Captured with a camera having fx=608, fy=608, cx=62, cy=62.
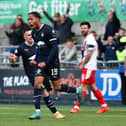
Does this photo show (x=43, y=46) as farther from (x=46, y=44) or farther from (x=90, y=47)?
(x=90, y=47)

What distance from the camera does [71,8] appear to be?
23.9 metres

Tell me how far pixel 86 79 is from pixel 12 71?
7.17 meters

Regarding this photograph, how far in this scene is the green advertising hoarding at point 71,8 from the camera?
22617mm

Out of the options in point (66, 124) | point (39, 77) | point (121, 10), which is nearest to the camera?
point (66, 124)

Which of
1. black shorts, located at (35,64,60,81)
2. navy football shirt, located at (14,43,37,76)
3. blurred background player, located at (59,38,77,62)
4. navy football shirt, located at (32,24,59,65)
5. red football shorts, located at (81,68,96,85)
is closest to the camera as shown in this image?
navy football shirt, located at (32,24,59,65)

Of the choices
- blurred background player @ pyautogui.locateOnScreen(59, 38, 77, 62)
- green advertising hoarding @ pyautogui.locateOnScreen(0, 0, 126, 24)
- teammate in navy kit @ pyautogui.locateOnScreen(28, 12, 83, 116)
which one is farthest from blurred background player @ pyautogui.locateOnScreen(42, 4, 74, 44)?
teammate in navy kit @ pyautogui.locateOnScreen(28, 12, 83, 116)

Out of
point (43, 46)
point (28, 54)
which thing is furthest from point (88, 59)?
point (43, 46)

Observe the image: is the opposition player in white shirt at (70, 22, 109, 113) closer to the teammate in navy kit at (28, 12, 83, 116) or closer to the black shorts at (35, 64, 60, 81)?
the black shorts at (35, 64, 60, 81)

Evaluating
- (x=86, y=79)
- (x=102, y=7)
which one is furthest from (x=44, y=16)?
(x=86, y=79)

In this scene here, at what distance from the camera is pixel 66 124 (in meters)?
11.8

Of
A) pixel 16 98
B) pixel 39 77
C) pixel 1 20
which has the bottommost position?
pixel 16 98

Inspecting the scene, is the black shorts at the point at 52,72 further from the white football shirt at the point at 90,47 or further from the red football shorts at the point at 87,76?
the red football shorts at the point at 87,76

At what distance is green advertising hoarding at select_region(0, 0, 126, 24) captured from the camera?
22617mm

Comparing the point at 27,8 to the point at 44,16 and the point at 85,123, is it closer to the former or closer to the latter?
the point at 44,16
